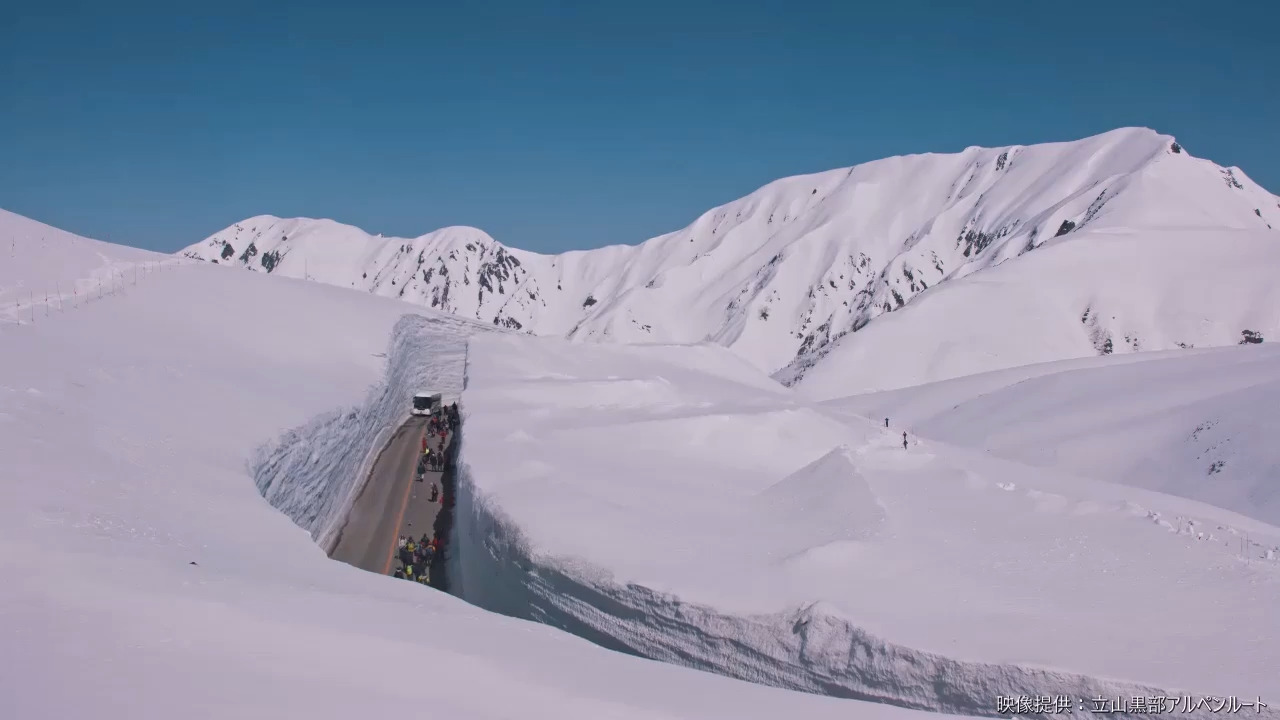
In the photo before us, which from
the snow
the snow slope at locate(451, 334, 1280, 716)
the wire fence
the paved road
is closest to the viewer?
the snow

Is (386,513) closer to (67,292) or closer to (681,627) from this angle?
(67,292)

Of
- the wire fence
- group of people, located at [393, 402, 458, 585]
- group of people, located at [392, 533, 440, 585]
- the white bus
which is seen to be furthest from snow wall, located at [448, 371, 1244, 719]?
the white bus

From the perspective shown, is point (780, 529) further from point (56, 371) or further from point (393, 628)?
point (56, 371)

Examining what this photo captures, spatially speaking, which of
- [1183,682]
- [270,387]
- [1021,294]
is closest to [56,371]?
[270,387]

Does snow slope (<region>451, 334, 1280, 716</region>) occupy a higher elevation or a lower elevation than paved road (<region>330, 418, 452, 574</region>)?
higher

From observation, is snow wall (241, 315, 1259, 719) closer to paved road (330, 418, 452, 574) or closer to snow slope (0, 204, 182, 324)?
paved road (330, 418, 452, 574)

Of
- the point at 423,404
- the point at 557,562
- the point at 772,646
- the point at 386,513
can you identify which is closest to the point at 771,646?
the point at 772,646
